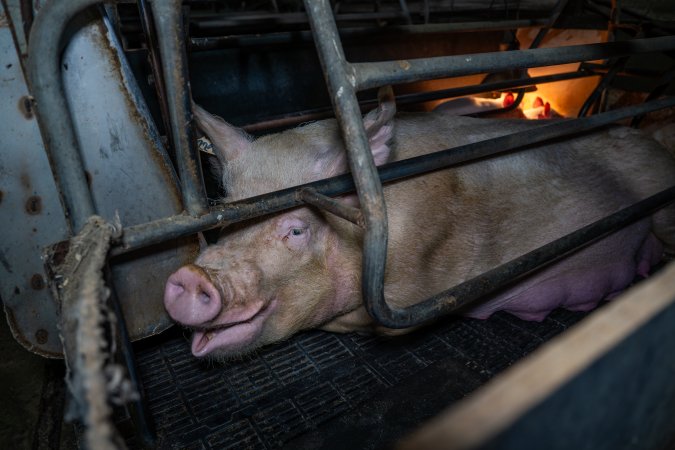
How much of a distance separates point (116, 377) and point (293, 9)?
Result: 678cm

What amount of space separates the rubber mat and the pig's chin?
1.34ft

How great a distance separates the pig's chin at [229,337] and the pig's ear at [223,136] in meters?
0.80

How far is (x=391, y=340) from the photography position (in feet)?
8.64

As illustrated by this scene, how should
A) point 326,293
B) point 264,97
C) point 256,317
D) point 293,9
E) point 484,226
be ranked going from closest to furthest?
point 256,317 → point 326,293 → point 484,226 → point 264,97 → point 293,9

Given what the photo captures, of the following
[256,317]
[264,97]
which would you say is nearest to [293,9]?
[264,97]

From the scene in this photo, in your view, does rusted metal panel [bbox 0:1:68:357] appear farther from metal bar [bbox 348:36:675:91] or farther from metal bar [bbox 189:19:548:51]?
metal bar [bbox 189:19:548:51]

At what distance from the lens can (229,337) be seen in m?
1.95

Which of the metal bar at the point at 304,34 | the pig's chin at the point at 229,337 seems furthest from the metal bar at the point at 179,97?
the metal bar at the point at 304,34

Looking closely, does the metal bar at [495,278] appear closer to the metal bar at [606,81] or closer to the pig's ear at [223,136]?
the pig's ear at [223,136]

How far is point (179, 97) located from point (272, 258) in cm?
91

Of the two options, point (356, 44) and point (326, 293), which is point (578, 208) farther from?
point (356, 44)

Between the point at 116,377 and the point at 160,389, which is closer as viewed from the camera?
the point at 116,377

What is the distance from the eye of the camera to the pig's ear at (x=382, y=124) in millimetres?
1714

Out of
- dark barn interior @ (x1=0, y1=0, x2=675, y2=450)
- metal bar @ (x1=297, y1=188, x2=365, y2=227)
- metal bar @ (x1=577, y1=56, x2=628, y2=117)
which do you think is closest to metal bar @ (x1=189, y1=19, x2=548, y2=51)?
dark barn interior @ (x1=0, y1=0, x2=675, y2=450)
